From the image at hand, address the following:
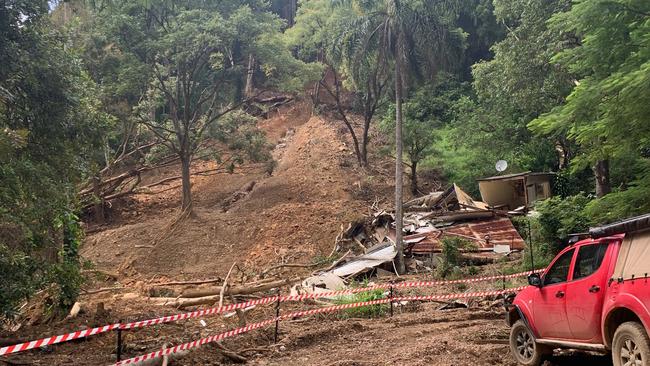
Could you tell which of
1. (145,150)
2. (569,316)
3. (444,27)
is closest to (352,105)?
(145,150)

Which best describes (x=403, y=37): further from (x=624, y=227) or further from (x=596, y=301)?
(x=596, y=301)

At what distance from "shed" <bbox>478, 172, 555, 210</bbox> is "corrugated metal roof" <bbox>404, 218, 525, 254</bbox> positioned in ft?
17.0

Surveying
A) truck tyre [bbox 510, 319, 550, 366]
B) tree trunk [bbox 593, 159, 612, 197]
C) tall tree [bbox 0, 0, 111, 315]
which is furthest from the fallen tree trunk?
tree trunk [bbox 593, 159, 612, 197]

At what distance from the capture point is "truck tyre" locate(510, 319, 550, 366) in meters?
7.14

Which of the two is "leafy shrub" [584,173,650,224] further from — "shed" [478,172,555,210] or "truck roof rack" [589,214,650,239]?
"shed" [478,172,555,210]

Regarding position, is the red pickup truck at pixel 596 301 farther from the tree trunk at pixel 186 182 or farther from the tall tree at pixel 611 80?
the tree trunk at pixel 186 182

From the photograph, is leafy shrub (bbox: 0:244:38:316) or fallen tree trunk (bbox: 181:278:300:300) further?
fallen tree trunk (bbox: 181:278:300:300)

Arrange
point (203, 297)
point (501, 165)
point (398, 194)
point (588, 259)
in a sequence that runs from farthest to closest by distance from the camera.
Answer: point (501, 165) < point (398, 194) < point (203, 297) < point (588, 259)

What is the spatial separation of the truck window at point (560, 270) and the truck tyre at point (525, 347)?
33.1 inches

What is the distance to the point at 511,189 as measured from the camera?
28.8 metres

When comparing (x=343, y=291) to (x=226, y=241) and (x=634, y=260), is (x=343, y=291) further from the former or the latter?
(x=226, y=241)

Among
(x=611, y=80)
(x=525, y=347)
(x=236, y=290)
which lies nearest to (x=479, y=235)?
(x=236, y=290)

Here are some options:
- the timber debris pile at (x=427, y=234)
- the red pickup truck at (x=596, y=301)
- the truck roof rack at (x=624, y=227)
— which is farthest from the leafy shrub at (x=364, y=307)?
the truck roof rack at (x=624, y=227)

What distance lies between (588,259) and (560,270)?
1.76 ft
